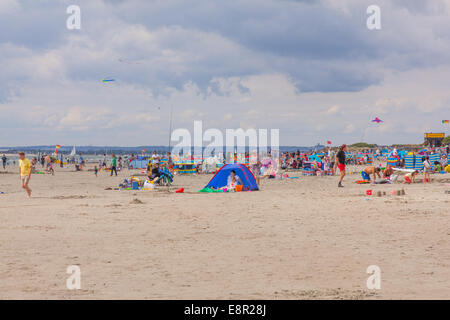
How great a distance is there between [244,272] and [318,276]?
917 mm

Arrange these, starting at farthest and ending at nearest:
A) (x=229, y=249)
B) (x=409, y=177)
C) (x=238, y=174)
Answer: (x=409, y=177) → (x=238, y=174) → (x=229, y=249)

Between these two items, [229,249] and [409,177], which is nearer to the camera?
[229,249]

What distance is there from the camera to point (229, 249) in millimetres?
7508

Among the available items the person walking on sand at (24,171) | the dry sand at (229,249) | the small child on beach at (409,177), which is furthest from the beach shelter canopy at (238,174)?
the small child on beach at (409,177)

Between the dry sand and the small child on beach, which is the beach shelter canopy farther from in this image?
the small child on beach

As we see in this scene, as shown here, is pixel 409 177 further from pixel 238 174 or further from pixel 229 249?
pixel 229 249

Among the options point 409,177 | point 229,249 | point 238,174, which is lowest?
point 229,249

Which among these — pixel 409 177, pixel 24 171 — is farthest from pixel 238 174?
pixel 409 177

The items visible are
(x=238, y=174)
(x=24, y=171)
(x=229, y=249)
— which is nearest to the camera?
(x=229, y=249)

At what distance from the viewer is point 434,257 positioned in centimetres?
672

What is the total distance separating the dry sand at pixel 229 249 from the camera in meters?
5.32

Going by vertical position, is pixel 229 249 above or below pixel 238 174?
below
